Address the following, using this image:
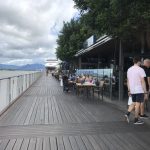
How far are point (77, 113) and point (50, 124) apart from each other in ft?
9.45

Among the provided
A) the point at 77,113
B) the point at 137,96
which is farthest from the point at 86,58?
the point at 137,96

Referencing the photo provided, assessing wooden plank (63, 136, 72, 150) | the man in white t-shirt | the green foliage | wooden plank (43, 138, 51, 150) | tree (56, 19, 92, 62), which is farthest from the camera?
tree (56, 19, 92, 62)

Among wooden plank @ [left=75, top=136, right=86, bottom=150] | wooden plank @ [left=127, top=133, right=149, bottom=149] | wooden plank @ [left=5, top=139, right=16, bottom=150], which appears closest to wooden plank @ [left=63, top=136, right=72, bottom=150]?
wooden plank @ [left=75, top=136, right=86, bottom=150]

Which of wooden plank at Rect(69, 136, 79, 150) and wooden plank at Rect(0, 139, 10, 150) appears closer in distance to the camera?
wooden plank at Rect(69, 136, 79, 150)

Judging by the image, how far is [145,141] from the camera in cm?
910

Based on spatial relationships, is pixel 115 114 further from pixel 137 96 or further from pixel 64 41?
pixel 64 41

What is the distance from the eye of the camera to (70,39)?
161 feet

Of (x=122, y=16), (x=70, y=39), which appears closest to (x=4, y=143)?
(x=122, y=16)

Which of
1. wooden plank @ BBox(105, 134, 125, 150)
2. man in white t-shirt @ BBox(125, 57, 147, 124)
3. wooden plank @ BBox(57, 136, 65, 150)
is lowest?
wooden plank @ BBox(57, 136, 65, 150)

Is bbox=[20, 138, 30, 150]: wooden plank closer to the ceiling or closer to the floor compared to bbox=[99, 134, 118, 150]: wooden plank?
closer to the floor

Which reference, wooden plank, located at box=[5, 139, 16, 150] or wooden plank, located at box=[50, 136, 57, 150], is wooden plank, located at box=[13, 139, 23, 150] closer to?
wooden plank, located at box=[5, 139, 16, 150]

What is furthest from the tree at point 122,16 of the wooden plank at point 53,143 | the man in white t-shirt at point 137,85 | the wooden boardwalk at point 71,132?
the wooden plank at point 53,143

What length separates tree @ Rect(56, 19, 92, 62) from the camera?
47812 mm

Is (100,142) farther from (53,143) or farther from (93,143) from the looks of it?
(53,143)
